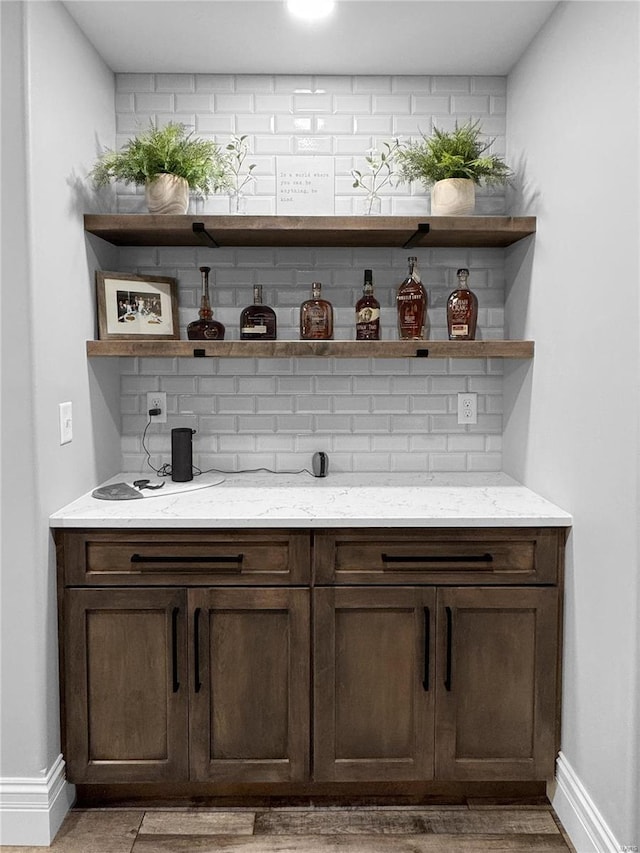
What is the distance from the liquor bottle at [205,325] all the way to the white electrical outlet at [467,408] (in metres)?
0.98

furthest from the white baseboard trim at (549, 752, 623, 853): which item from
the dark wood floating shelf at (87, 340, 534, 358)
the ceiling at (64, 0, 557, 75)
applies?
the ceiling at (64, 0, 557, 75)

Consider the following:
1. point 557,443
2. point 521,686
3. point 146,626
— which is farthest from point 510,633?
point 146,626

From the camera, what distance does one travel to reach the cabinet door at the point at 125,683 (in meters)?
2.02

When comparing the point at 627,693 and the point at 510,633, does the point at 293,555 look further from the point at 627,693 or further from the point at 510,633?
the point at 627,693

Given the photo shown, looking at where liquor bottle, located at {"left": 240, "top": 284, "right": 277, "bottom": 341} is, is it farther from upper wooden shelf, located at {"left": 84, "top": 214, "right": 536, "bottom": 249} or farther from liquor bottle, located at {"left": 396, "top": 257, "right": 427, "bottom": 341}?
liquor bottle, located at {"left": 396, "top": 257, "right": 427, "bottom": 341}

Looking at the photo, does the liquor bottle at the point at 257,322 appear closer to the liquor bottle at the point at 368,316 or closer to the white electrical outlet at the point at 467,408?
the liquor bottle at the point at 368,316

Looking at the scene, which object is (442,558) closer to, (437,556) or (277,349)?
(437,556)

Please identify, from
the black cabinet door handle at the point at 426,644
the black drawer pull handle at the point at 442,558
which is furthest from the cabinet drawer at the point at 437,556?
the black cabinet door handle at the point at 426,644

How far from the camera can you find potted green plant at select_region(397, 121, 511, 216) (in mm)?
2336

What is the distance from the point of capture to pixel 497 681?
2039 millimetres

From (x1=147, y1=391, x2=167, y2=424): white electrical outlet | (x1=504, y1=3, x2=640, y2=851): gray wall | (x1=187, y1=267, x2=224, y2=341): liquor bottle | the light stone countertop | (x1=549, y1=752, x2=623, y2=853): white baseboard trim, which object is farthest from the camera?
(x1=147, y1=391, x2=167, y2=424): white electrical outlet

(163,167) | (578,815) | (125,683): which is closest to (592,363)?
(578,815)

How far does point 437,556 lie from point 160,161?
160 cm

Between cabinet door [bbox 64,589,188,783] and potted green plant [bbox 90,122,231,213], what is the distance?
1330 millimetres
